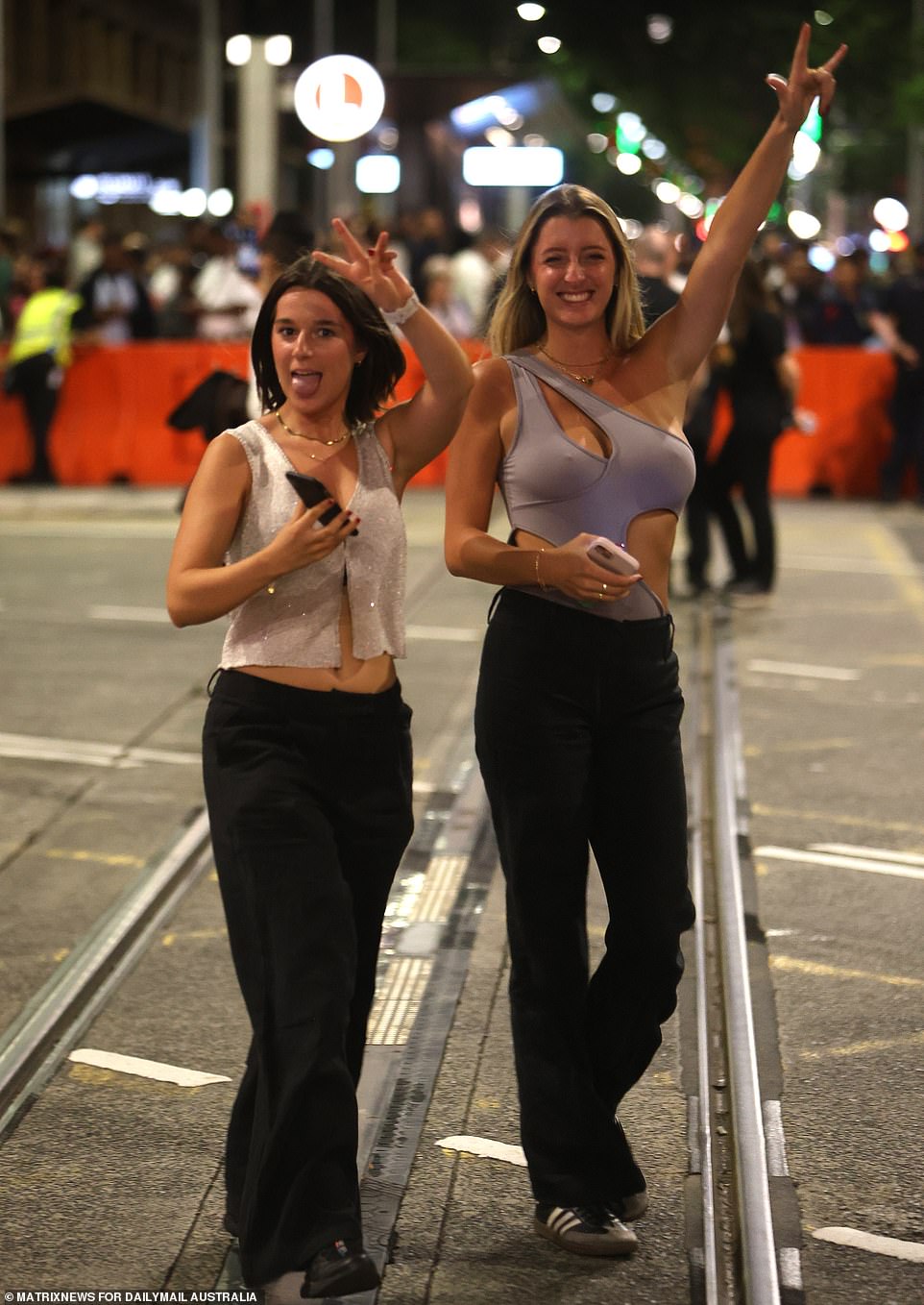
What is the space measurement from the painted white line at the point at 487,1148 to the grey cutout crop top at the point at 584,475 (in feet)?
3.91

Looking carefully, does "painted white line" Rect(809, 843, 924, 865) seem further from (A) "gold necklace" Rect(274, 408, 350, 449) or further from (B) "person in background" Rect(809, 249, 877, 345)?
(B) "person in background" Rect(809, 249, 877, 345)

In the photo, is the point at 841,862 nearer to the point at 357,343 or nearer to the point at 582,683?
the point at 582,683

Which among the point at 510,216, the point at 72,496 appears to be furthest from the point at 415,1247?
the point at 510,216

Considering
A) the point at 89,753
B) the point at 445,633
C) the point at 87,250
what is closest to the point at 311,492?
the point at 89,753

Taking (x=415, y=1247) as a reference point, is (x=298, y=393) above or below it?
above

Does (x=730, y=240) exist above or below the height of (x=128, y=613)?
above

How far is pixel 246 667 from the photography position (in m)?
3.79

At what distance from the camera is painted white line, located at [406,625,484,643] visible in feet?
34.9

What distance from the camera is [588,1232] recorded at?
3898 millimetres

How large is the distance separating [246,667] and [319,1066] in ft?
2.34

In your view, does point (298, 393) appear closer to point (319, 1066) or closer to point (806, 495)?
point (319, 1066)

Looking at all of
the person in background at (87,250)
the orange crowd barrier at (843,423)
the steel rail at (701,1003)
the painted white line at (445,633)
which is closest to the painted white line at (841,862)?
the steel rail at (701,1003)

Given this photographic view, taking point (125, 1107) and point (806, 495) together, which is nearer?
point (125, 1107)

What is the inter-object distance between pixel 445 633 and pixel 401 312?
6.99 metres
